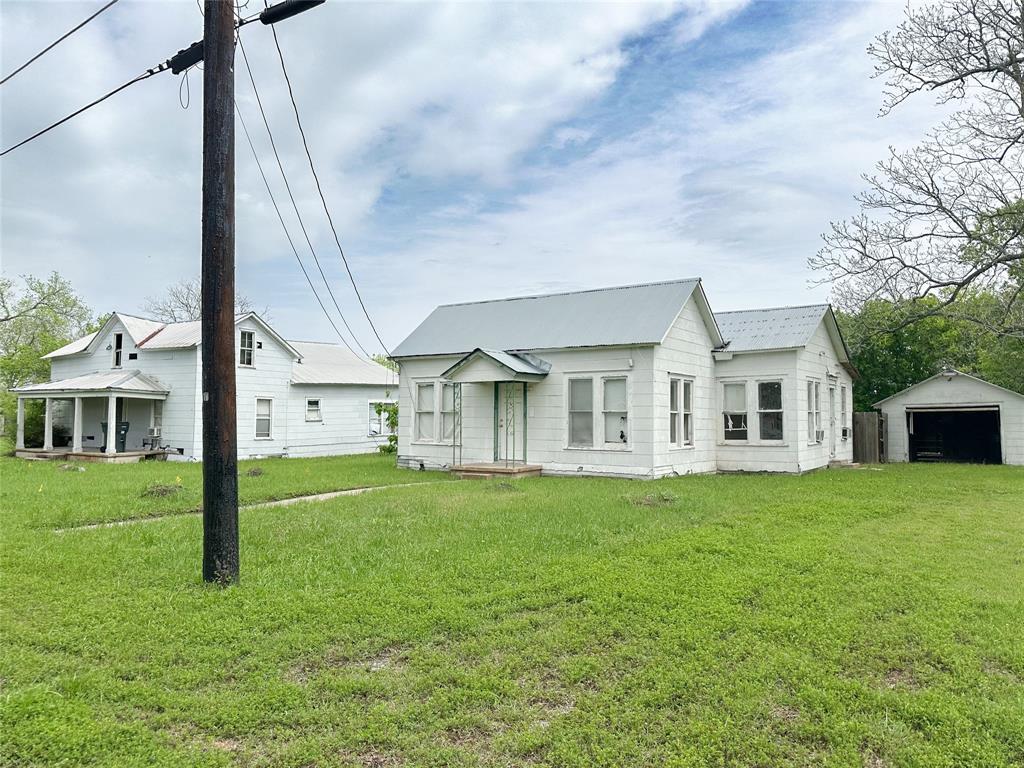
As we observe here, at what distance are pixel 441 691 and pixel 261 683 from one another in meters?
1.13

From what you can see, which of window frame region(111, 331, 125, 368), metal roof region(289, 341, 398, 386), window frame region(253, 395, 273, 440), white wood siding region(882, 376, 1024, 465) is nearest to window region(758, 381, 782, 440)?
white wood siding region(882, 376, 1024, 465)

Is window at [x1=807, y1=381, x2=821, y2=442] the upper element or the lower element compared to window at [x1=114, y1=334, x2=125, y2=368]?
lower

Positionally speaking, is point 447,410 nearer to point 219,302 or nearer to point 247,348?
point 247,348

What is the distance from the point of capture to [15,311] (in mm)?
38250

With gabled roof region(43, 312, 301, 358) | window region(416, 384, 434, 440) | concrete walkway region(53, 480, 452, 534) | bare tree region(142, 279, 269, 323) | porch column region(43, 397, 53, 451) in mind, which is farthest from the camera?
bare tree region(142, 279, 269, 323)

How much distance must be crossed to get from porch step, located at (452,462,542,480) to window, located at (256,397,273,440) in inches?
414

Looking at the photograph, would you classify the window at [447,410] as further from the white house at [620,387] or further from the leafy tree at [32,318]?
the leafy tree at [32,318]

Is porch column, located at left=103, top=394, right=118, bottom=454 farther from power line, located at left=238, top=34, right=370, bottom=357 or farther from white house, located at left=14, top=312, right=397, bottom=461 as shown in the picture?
power line, located at left=238, top=34, right=370, bottom=357

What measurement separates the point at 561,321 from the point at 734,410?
5412 millimetres

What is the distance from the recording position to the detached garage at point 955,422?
20.4 meters

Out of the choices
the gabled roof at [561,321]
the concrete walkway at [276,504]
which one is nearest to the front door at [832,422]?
the gabled roof at [561,321]

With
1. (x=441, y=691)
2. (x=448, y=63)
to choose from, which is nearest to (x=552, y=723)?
(x=441, y=691)

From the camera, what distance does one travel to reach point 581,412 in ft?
54.2

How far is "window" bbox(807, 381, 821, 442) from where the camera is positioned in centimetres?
1830
